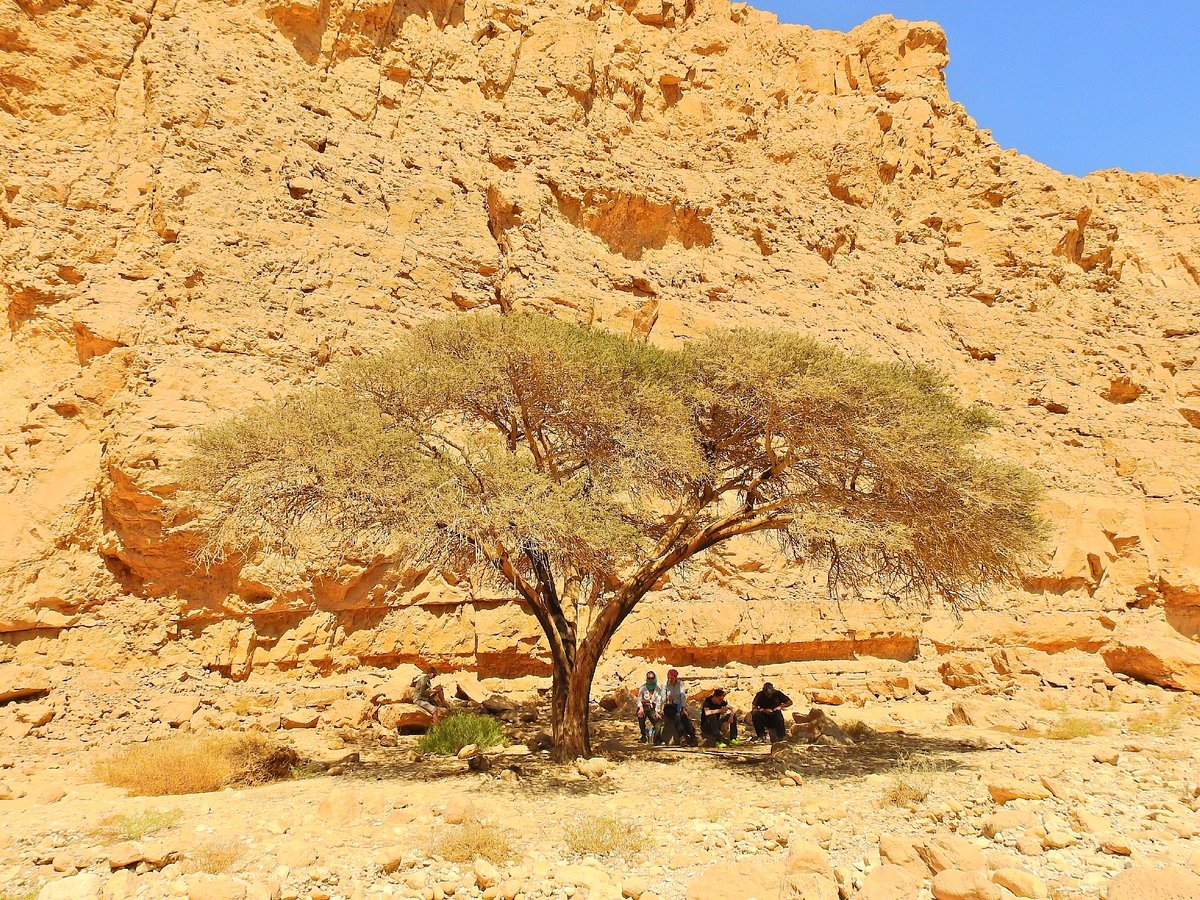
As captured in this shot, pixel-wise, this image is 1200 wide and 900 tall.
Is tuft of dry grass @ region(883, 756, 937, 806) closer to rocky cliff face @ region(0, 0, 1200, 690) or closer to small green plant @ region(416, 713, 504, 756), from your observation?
small green plant @ region(416, 713, 504, 756)

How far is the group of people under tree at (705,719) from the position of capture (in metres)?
10.7

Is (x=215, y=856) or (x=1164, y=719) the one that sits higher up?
(x=215, y=856)

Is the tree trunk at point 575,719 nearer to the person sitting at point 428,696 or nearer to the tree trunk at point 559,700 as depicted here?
the tree trunk at point 559,700

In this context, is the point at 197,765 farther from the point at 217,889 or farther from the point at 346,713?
the point at 217,889

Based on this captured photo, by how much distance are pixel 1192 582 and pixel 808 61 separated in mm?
20201

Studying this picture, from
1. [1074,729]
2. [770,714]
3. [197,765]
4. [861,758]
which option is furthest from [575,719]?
[1074,729]

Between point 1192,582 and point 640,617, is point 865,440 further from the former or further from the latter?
point 1192,582

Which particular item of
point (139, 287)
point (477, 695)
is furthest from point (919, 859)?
point (139, 287)

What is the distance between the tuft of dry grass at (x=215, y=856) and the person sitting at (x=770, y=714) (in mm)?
7112

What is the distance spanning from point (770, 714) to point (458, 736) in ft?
14.4

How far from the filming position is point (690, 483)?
33.1ft

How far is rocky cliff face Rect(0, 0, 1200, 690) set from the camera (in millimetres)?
12258

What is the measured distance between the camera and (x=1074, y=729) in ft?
35.2

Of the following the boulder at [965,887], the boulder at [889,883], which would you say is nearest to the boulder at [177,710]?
the boulder at [889,883]
